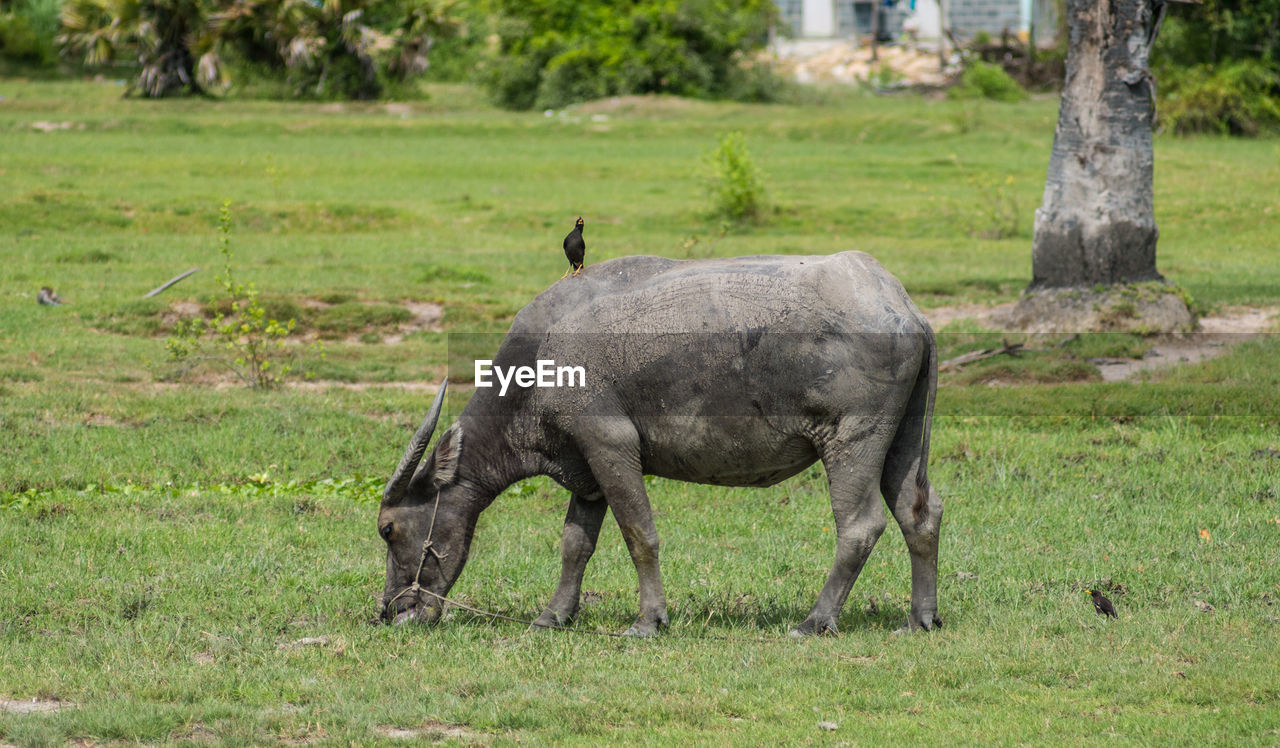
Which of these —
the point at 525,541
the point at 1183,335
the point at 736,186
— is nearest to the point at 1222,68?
the point at 736,186

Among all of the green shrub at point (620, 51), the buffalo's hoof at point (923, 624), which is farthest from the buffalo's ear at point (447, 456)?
the green shrub at point (620, 51)

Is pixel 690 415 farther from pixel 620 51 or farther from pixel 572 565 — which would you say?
pixel 620 51

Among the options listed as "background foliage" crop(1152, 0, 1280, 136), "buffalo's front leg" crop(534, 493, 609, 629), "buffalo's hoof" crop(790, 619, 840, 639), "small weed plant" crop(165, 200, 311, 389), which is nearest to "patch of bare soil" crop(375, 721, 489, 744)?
"buffalo's front leg" crop(534, 493, 609, 629)

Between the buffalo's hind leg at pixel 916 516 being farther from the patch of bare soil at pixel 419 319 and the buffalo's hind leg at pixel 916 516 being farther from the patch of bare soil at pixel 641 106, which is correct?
the patch of bare soil at pixel 641 106

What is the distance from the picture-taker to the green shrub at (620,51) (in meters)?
Result: 40.0

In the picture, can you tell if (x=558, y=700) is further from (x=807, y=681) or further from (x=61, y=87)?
(x=61, y=87)

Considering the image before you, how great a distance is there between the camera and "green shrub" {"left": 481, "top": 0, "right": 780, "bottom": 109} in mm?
40031

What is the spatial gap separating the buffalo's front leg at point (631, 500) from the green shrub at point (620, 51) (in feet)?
111

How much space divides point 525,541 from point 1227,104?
1169 inches

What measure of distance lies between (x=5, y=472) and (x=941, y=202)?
17680mm

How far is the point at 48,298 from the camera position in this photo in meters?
15.7

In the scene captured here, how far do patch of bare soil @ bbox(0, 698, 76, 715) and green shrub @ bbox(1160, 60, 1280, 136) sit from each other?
1260 inches

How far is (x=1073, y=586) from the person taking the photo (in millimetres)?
7465

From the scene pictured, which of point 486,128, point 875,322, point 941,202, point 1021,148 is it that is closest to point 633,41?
point 486,128
